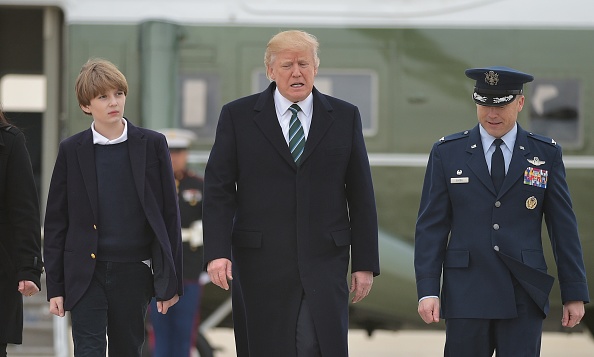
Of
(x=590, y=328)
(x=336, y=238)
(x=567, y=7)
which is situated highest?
(x=567, y=7)

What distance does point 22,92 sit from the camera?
9984mm

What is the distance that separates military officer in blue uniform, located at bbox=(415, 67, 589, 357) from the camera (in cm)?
431

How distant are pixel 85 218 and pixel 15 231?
32 cm

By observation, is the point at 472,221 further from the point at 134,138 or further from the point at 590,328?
the point at 590,328

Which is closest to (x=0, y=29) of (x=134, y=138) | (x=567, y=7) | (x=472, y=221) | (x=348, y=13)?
(x=348, y=13)

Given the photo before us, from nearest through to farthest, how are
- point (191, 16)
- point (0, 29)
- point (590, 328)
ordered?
point (191, 16) < point (590, 328) < point (0, 29)

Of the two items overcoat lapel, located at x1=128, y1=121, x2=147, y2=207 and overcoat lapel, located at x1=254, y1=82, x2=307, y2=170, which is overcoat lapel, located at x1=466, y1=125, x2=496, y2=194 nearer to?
overcoat lapel, located at x1=254, y1=82, x2=307, y2=170

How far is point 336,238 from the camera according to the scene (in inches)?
178

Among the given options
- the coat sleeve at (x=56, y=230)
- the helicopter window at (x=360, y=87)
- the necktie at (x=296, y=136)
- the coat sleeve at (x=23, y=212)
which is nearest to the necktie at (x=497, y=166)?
the necktie at (x=296, y=136)

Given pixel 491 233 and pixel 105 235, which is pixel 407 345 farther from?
pixel 105 235

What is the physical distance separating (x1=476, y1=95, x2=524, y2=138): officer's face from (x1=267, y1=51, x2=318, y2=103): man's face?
27.1 inches

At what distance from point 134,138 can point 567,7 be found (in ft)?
13.8

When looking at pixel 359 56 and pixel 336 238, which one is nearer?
pixel 336 238

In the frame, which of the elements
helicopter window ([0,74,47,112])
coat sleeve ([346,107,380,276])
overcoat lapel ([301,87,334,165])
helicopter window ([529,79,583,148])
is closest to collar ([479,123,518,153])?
coat sleeve ([346,107,380,276])
